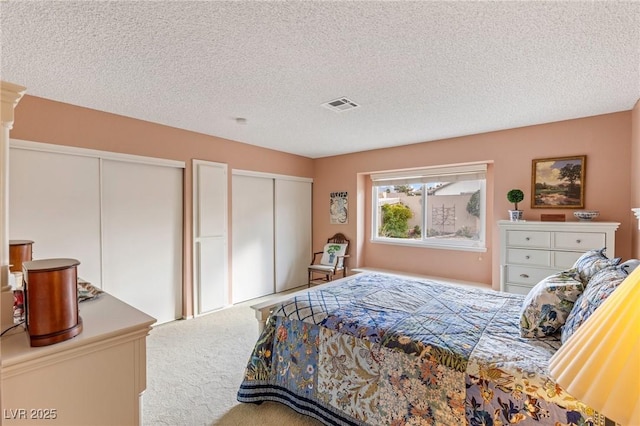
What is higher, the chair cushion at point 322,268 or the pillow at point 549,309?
the pillow at point 549,309

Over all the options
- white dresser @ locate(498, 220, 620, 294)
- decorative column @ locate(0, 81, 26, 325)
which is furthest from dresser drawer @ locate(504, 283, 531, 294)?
decorative column @ locate(0, 81, 26, 325)

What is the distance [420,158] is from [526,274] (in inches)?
77.8

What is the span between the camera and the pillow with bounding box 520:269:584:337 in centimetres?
152

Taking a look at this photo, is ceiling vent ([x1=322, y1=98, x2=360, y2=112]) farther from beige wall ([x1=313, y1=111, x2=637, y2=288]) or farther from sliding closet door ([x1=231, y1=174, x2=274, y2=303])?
sliding closet door ([x1=231, y1=174, x2=274, y2=303])

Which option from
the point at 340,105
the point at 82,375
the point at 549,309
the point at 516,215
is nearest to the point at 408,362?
the point at 549,309

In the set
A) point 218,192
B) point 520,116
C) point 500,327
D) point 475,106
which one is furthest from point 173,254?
point 520,116

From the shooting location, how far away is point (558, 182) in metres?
3.21

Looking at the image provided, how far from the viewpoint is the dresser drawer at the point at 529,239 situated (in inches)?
117

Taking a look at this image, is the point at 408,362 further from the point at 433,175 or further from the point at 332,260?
the point at 332,260

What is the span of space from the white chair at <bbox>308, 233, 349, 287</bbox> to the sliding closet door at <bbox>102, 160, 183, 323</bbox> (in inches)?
83.1

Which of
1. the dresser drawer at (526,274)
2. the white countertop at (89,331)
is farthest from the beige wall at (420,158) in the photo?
the white countertop at (89,331)

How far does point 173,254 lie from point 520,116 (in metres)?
4.26

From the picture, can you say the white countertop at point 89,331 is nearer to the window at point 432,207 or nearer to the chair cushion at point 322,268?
the chair cushion at point 322,268

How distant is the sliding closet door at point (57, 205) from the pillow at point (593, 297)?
3.87 meters
